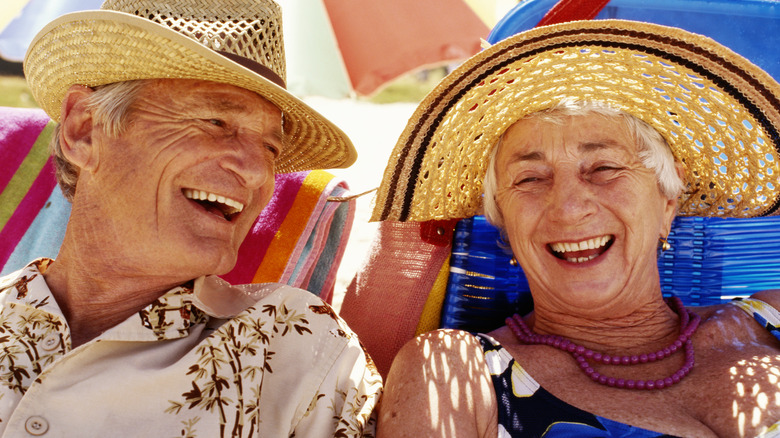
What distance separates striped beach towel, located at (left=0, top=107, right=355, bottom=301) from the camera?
9.95ft

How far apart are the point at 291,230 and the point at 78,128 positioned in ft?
3.69

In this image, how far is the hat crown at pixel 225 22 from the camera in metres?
2.03

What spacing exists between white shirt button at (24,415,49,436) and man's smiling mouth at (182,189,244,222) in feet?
2.44

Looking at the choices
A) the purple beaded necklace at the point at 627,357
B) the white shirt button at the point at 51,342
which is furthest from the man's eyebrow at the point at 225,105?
the purple beaded necklace at the point at 627,357

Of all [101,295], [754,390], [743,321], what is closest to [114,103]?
[101,295]

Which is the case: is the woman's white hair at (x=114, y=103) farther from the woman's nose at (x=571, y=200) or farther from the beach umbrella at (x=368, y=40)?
the beach umbrella at (x=368, y=40)

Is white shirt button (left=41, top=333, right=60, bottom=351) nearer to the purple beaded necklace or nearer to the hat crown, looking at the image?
the hat crown

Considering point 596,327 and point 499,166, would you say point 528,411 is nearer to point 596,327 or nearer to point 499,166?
point 596,327

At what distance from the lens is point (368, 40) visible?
438 centimetres

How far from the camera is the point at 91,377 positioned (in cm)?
184

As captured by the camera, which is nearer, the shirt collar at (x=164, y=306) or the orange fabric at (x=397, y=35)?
the shirt collar at (x=164, y=306)

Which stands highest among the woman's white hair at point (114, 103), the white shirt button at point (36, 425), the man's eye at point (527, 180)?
the woman's white hair at point (114, 103)

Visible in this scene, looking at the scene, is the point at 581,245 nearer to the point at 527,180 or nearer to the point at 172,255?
the point at 527,180

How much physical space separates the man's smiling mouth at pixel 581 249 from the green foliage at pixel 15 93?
7.65 meters
